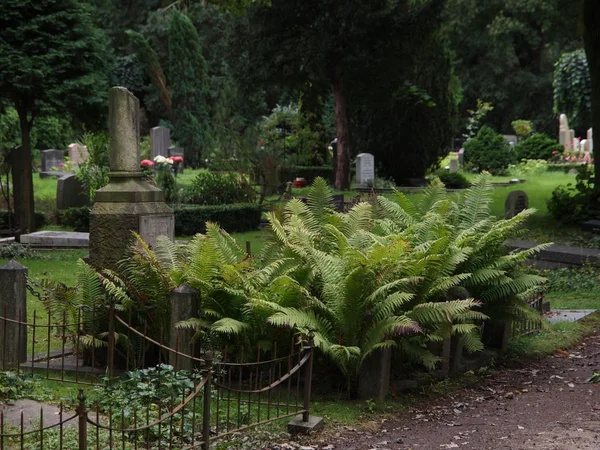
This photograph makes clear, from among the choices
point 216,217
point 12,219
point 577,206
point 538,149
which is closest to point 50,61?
point 12,219

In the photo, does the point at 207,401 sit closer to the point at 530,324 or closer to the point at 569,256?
the point at 530,324

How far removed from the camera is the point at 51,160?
122 ft

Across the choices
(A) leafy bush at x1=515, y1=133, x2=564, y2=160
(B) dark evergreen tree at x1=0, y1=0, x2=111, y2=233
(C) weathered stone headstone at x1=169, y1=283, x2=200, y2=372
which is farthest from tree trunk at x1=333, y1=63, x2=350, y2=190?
(C) weathered stone headstone at x1=169, y1=283, x2=200, y2=372

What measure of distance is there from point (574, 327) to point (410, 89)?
18.6 meters

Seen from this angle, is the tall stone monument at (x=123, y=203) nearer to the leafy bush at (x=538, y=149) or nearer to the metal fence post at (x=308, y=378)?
the metal fence post at (x=308, y=378)

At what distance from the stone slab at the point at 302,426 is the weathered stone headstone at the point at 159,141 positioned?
31514 millimetres

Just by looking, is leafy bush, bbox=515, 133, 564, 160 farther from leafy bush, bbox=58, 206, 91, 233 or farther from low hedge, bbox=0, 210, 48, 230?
low hedge, bbox=0, 210, 48, 230

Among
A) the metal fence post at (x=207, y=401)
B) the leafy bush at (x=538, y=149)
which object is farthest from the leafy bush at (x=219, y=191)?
the leafy bush at (x=538, y=149)

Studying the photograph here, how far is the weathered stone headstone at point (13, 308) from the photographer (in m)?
8.14

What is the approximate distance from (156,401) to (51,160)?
32245 mm

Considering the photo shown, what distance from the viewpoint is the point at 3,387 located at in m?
6.96

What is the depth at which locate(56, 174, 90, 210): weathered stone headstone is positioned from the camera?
22031 mm

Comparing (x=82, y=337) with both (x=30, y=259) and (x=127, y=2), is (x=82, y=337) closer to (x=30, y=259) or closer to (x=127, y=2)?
(x=30, y=259)

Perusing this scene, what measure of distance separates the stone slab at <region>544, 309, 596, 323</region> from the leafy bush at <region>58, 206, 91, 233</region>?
11.4m
